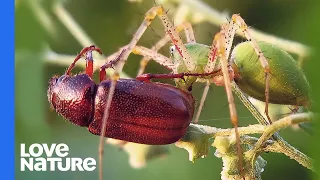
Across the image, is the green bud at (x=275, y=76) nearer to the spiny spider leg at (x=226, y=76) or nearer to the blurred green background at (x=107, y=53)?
the spiny spider leg at (x=226, y=76)

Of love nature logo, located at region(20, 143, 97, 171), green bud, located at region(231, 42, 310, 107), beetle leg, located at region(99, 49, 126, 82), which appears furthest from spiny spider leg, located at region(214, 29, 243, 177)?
love nature logo, located at region(20, 143, 97, 171)

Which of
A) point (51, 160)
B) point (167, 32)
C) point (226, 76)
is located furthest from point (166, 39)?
point (51, 160)

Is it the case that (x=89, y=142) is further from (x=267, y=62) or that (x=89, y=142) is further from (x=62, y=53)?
(x=267, y=62)

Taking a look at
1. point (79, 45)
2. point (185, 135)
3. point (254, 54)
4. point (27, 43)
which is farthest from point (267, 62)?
point (27, 43)

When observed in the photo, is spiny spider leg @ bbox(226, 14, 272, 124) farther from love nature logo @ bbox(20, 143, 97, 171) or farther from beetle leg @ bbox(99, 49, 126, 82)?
love nature logo @ bbox(20, 143, 97, 171)

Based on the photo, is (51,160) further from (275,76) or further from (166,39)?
(275,76)

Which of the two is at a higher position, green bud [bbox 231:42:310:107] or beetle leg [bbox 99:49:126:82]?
beetle leg [bbox 99:49:126:82]

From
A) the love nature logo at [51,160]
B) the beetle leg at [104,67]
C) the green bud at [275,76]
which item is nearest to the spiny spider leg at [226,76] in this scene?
the green bud at [275,76]
